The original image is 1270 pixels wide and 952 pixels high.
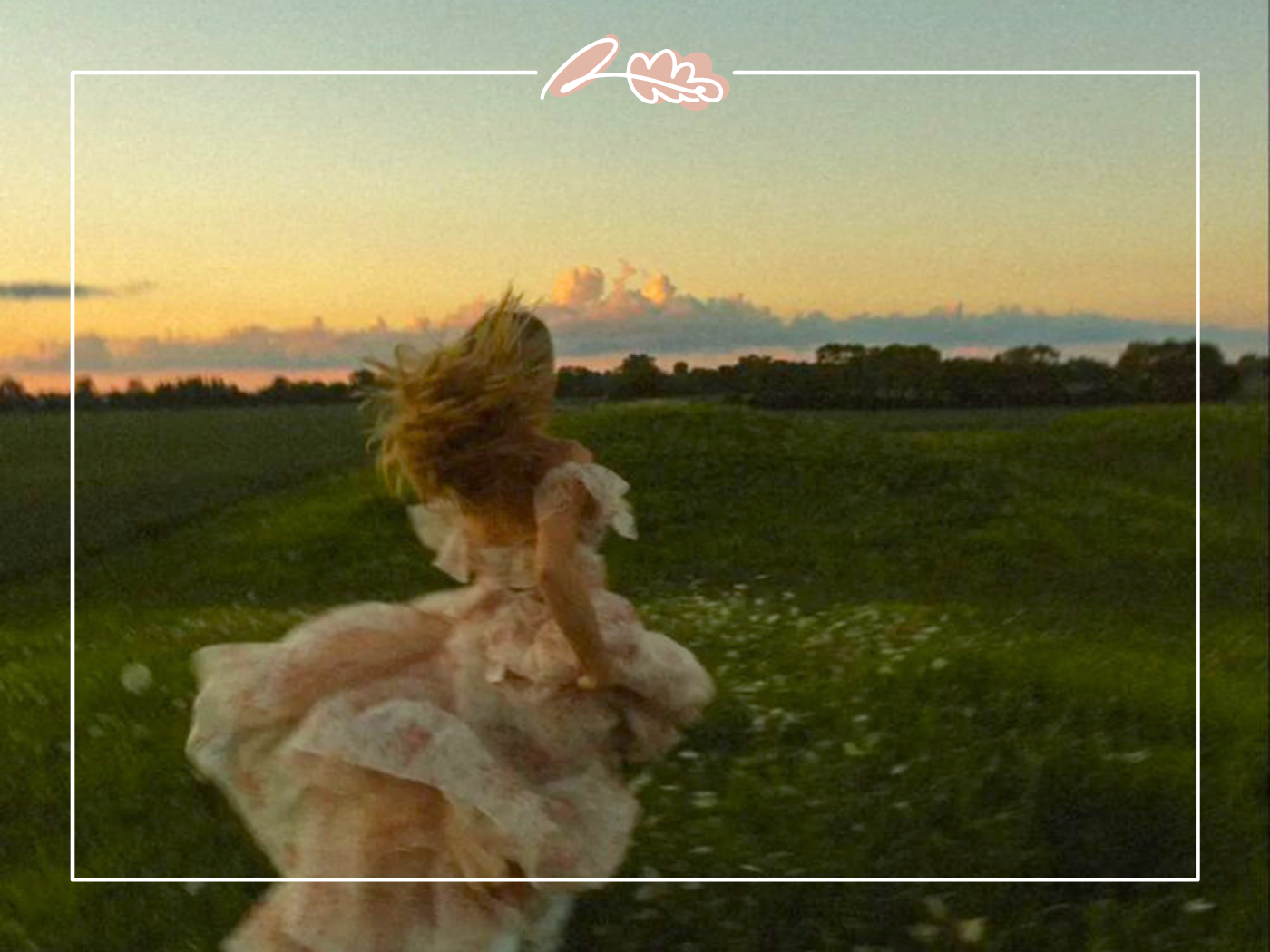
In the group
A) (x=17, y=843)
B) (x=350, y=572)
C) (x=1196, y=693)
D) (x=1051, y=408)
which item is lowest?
(x=17, y=843)

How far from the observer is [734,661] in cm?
389

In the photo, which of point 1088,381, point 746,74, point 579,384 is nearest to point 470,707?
point 579,384

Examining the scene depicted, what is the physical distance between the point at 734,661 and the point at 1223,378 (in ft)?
4.55

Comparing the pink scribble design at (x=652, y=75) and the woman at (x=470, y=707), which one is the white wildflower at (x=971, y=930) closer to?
the woman at (x=470, y=707)

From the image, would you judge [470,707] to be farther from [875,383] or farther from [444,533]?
[875,383]

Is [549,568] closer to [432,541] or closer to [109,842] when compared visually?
[432,541]

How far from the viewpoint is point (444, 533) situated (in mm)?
3527

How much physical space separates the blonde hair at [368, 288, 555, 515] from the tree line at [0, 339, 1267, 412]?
0.37 meters

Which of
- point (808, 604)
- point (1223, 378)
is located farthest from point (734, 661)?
point (1223, 378)

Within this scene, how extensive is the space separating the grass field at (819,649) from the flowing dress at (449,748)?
0.90ft

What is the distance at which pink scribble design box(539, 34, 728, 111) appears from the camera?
3.73 metres

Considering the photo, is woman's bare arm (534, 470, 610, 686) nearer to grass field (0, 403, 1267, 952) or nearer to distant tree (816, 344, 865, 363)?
grass field (0, 403, 1267, 952)

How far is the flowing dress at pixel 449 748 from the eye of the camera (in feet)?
10.5

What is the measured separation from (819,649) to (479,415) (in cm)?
121
